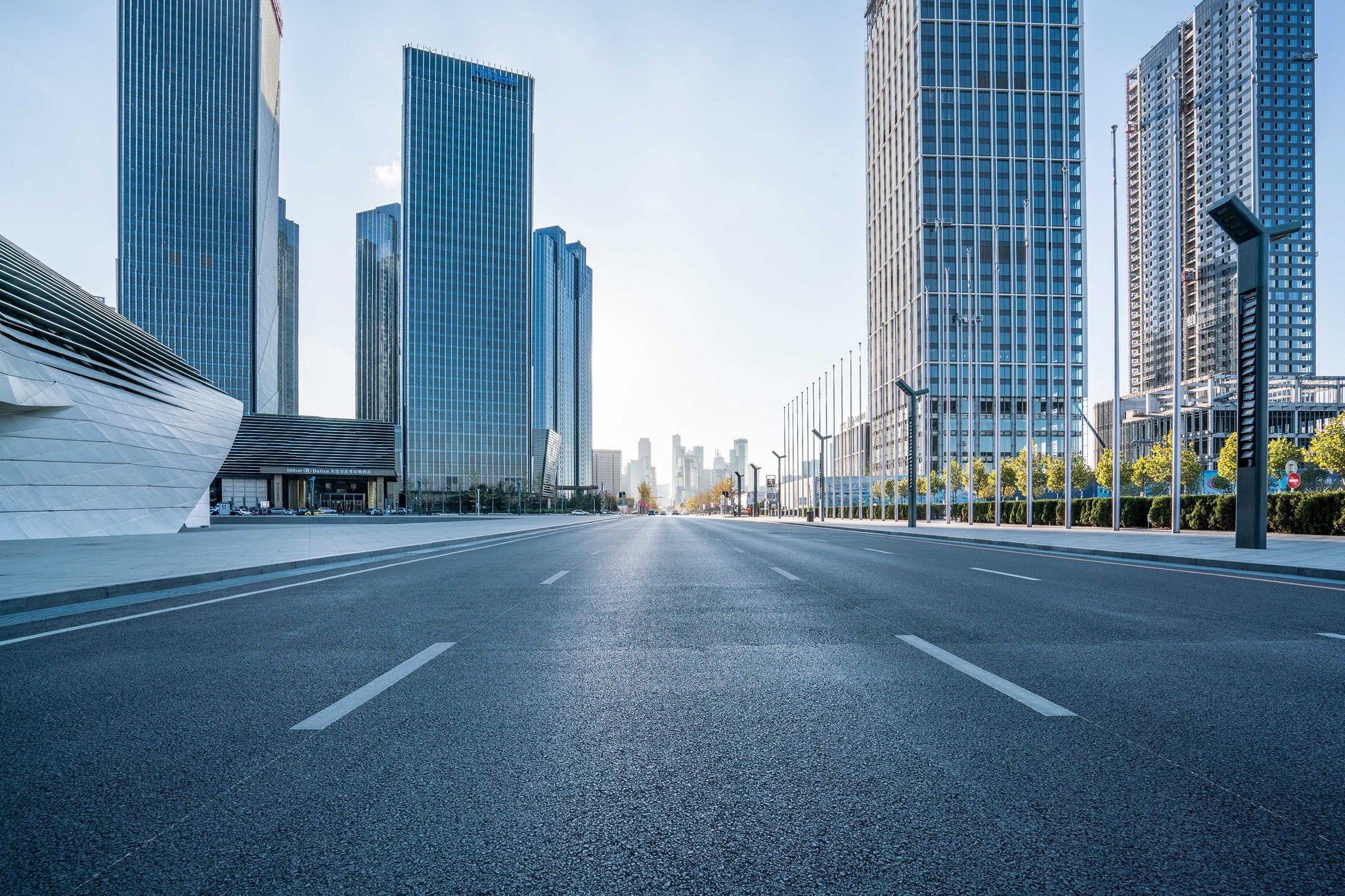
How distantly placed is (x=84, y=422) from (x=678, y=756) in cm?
3149

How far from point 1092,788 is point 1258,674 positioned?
9.85ft

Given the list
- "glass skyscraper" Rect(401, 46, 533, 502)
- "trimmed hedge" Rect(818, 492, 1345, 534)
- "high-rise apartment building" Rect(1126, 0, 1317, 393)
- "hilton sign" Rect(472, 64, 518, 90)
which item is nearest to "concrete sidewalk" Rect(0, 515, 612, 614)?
"trimmed hedge" Rect(818, 492, 1345, 534)

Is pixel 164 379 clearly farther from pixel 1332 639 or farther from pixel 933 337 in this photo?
pixel 933 337

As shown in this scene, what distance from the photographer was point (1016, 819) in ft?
8.95

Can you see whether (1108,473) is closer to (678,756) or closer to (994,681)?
(994,681)

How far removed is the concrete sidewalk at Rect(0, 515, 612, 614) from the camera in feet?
32.3

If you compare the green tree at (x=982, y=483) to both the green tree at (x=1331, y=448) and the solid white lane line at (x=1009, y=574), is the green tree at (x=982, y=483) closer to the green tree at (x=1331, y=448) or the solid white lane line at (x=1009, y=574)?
the green tree at (x=1331, y=448)

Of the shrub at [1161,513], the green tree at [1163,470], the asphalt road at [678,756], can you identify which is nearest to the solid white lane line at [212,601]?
the asphalt road at [678,756]

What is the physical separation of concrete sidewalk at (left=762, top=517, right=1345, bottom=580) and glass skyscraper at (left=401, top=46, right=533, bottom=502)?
122679 millimetres

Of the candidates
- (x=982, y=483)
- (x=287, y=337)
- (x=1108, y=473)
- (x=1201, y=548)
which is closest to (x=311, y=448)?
(x=287, y=337)

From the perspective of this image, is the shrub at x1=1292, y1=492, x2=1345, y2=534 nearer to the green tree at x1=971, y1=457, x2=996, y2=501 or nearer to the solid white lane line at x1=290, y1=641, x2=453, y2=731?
the solid white lane line at x1=290, y1=641, x2=453, y2=731

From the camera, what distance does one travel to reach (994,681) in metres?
4.83

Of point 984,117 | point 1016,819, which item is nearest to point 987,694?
point 1016,819

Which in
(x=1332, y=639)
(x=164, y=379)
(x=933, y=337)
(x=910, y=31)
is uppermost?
(x=910, y=31)
